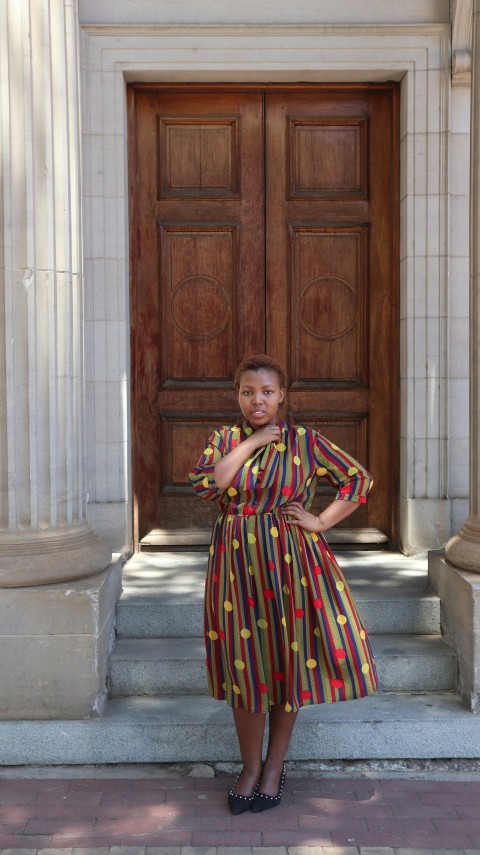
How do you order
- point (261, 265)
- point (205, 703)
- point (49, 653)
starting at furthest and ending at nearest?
point (261, 265)
point (205, 703)
point (49, 653)

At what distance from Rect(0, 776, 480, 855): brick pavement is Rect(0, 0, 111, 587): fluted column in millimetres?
1016

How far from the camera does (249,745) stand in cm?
356

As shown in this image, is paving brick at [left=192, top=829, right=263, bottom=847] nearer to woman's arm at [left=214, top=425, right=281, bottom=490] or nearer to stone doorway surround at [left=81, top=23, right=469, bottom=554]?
woman's arm at [left=214, top=425, right=281, bottom=490]

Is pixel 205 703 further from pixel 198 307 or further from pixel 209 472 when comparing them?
pixel 198 307

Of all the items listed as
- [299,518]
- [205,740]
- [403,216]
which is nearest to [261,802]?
[205,740]

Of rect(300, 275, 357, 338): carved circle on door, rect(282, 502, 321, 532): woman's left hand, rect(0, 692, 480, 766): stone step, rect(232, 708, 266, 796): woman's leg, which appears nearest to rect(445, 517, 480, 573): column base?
rect(0, 692, 480, 766): stone step

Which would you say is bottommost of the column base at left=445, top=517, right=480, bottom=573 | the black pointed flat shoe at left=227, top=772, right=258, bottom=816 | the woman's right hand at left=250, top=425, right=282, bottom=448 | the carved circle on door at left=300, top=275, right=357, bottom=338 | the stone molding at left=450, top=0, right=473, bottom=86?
the black pointed flat shoe at left=227, top=772, right=258, bottom=816

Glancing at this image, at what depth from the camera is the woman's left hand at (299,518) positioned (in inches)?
138

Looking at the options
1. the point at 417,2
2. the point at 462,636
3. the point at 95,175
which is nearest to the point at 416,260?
the point at 417,2

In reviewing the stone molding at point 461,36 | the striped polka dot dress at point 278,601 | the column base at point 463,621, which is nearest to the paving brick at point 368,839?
the striped polka dot dress at point 278,601

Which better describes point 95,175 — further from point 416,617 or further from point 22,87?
point 416,617

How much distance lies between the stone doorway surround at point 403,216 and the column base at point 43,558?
4.88ft

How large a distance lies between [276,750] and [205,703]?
88 centimetres

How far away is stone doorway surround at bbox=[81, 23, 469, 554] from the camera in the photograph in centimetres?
579
